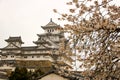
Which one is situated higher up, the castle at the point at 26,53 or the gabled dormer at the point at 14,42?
the gabled dormer at the point at 14,42

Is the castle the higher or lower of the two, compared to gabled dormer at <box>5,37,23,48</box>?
lower

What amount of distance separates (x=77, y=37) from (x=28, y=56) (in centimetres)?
4824

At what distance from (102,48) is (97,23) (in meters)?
0.73

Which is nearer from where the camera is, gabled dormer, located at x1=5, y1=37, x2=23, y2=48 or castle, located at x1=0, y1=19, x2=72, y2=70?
castle, located at x1=0, y1=19, x2=72, y2=70

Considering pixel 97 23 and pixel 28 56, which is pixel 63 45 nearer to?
pixel 97 23

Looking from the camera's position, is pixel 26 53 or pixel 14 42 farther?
pixel 14 42

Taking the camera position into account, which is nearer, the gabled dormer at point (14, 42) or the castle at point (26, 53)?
the castle at point (26, 53)

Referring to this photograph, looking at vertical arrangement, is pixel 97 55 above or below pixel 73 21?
below

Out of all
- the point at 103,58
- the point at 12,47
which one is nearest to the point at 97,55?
the point at 103,58

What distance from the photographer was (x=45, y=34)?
206 feet

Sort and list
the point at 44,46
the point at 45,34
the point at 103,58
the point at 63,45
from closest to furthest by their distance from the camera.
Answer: the point at 103,58 < the point at 63,45 < the point at 44,46 < the point at 45,34

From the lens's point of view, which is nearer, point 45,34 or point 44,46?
point 44,46

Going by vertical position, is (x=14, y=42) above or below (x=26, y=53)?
above

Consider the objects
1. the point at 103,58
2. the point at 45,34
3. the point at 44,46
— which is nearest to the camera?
the point at 103,58
